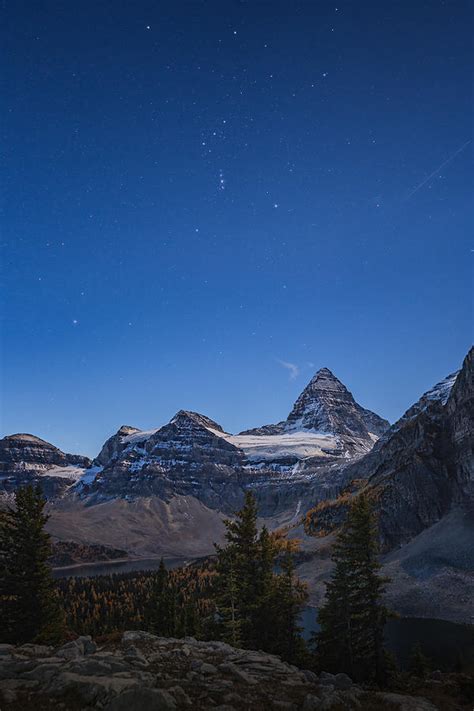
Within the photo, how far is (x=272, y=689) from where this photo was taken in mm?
16438

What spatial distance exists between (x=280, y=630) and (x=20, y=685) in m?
21.8

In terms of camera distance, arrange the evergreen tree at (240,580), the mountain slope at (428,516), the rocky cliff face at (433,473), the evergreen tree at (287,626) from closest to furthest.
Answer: the evergreen tree at (240,580)
the evergreen tree at (287,626)
the mountain slope at (428,516)
the rocky cliff face at (433,473)

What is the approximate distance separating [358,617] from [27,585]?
25.4 metres

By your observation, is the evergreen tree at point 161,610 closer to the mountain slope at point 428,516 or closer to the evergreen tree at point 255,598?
the evergreen tree at point 255,598

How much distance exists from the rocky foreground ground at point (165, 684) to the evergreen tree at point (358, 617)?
462 inches

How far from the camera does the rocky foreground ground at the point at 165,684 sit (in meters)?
13.2

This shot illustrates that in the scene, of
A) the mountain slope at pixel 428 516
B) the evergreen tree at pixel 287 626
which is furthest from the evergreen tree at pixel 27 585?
the mountain slope at pixel 428 516

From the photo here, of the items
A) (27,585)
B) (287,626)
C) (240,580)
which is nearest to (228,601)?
(240,580)

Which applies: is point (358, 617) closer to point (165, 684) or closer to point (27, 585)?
point (165, 684)

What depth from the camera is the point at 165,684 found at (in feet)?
51.3

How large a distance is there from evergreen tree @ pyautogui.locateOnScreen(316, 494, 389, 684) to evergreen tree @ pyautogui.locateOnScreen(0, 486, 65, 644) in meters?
21.0

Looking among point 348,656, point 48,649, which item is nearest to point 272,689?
point 48,649

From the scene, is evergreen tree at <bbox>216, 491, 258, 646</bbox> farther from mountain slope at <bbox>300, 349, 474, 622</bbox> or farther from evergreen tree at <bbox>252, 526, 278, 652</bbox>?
mountain slope at <bbox>300, 349, 474, 622</bbox>

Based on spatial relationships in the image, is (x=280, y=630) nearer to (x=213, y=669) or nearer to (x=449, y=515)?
(x=213, y=669)
